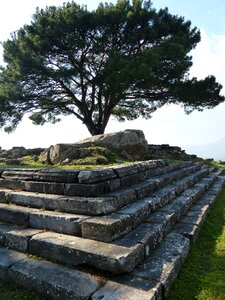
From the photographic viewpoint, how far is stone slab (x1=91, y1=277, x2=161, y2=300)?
2.69 metres

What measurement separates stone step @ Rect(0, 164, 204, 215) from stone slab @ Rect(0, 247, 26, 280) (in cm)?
90

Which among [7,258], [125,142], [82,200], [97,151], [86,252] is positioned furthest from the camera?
[125,142]

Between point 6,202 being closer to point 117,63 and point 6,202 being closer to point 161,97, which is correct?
point 117,63

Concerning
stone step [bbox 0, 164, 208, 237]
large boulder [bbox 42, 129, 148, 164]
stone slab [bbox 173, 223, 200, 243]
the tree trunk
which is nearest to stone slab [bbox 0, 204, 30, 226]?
stone step [bbox 0, 164, 208, 237]

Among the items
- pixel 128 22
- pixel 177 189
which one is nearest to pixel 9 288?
pixel 177 189

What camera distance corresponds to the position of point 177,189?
629cm

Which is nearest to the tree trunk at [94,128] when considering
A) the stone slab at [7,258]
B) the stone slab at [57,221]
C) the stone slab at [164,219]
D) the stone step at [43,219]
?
the stone step at [43,219]

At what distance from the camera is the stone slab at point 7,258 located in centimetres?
340

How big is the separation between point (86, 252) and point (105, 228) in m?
0.42

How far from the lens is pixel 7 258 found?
3646 mm

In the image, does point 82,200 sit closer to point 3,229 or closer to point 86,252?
point 86,252

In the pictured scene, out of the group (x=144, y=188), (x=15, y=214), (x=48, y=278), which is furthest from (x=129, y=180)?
(x=48, y=278)

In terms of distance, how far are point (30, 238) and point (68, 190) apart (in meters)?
1.02

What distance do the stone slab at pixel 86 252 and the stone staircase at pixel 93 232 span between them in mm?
11
